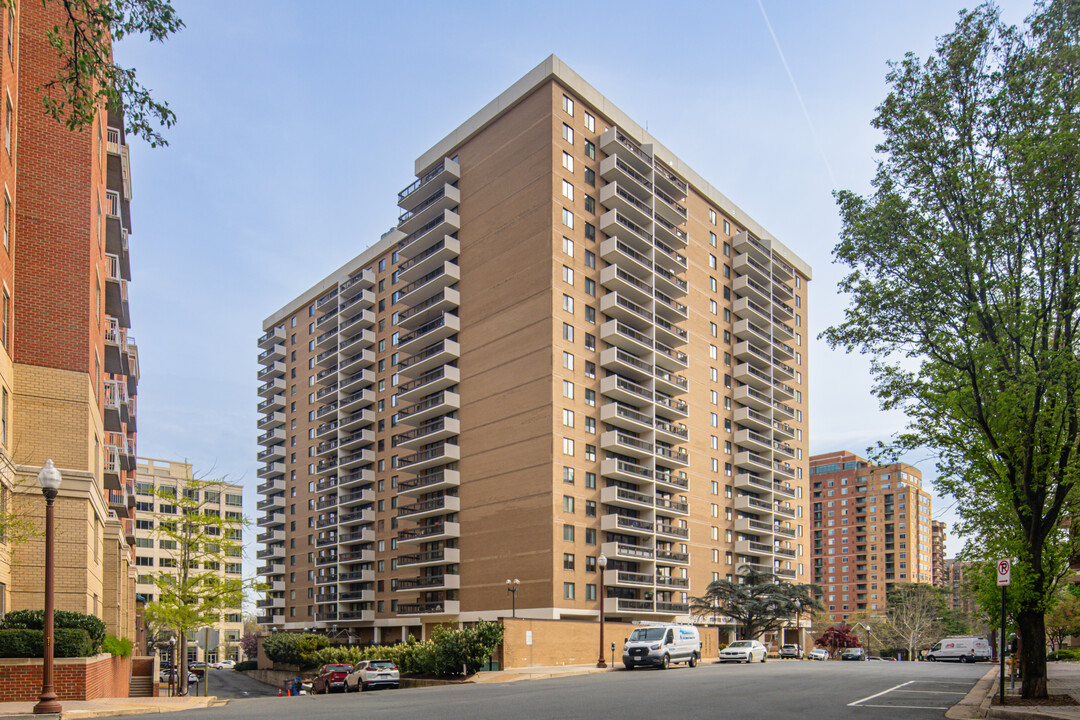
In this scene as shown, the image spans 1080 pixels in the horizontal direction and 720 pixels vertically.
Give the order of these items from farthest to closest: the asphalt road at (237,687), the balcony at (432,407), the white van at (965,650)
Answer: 1. the balcony at (432,407)
2. the asphalt road at (237,687)
3. the white van at (965,650)

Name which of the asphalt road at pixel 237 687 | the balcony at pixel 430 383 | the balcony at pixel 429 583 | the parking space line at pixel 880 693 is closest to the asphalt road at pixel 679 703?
the parking space line at pixel 880 693

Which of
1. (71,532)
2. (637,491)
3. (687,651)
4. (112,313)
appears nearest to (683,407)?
(637,491)

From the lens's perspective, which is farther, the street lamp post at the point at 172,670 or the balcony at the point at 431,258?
the balcony at the point at 431,258

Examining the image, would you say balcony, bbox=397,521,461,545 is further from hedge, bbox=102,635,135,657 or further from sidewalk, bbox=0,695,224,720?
sidewalk, bbox=0,695,224,720

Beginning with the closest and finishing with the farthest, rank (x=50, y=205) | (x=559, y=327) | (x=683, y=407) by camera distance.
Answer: (x=50, y=205), (x=559, y=327), (x=683, y=407)

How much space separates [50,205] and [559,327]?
37.9 metres

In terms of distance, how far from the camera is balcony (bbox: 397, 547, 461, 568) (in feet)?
222

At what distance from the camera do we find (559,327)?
6281 centimetres

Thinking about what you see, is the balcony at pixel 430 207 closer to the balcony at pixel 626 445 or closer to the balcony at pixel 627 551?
the balcony at pixel 626 445

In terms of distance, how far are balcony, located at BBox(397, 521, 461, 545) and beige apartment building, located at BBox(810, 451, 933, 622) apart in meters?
125

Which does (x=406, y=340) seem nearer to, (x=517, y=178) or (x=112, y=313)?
(x=517, y=178)

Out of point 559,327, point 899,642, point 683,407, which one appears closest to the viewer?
point 559,327

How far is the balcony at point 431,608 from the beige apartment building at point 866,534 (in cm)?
12475

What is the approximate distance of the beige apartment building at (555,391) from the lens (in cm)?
6300
